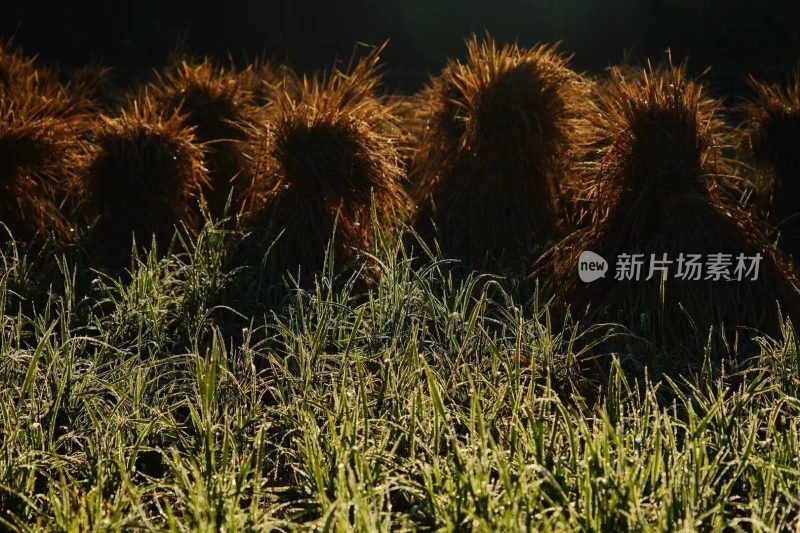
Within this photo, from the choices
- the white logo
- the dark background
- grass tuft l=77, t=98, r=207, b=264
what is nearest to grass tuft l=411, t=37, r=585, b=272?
the white logo

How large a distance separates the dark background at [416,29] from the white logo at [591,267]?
8514 millimetres

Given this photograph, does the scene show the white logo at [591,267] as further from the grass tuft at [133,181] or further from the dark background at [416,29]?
the dark background at [416,29]

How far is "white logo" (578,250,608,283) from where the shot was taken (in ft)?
11.7

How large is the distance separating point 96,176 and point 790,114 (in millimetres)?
3217

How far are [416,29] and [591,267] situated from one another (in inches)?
380

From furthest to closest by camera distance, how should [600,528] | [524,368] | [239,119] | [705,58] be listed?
[705,58] < [239,119] < [524,368] < [600,528]

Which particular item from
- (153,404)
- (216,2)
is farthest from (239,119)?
(216,2)

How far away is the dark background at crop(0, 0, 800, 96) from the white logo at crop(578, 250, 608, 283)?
8.51 metres

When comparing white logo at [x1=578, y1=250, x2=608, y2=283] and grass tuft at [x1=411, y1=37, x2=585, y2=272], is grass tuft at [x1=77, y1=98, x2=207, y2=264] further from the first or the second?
white logo at [x1=578, y1=250, x2=608, y2=283]

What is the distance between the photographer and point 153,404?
9.05ft

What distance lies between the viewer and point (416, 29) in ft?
41.7

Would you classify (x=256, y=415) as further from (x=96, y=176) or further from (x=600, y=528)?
(x=96, y=176)

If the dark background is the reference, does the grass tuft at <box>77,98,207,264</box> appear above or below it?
below

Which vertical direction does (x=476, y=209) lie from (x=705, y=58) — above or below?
below
